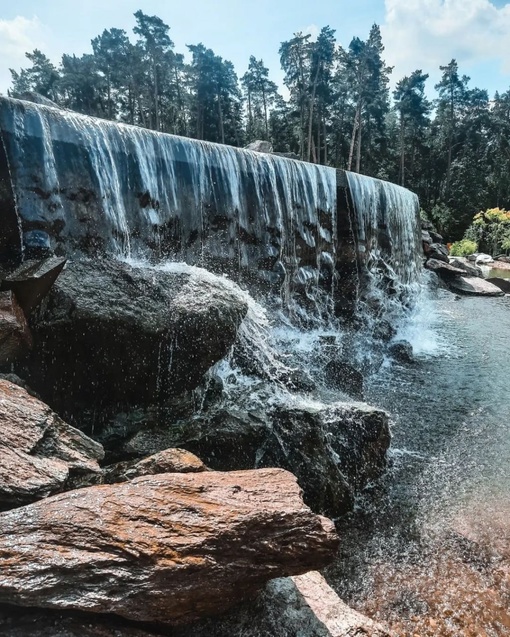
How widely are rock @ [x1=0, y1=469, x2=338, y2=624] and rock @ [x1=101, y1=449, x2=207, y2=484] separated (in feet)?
1.72

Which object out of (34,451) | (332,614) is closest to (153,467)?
(34,451)

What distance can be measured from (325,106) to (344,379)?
43.5 metres

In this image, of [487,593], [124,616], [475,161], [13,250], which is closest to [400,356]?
[487,593]

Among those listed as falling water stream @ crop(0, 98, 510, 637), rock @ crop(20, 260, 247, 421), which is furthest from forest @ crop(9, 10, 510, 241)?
rock @ crop(20, 260, 247, 421)

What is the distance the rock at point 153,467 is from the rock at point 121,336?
172 centimetres

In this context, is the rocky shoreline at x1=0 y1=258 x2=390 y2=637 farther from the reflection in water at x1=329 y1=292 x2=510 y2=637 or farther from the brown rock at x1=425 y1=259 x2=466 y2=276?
the brown rock at x1=425 y1=259 x2=466 y2=276

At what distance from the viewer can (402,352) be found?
11.3 m

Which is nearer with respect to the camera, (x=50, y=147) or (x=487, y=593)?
(x=487, y=593)

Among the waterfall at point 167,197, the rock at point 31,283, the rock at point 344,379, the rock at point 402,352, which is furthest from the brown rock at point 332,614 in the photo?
the rock at point 402,352

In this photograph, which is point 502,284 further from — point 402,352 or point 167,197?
point 167,197

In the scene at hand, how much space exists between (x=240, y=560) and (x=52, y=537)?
1.12m

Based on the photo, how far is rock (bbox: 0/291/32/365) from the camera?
167 inches

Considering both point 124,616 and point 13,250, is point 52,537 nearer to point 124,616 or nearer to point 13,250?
Answer: point 124,616

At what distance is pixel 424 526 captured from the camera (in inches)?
189
